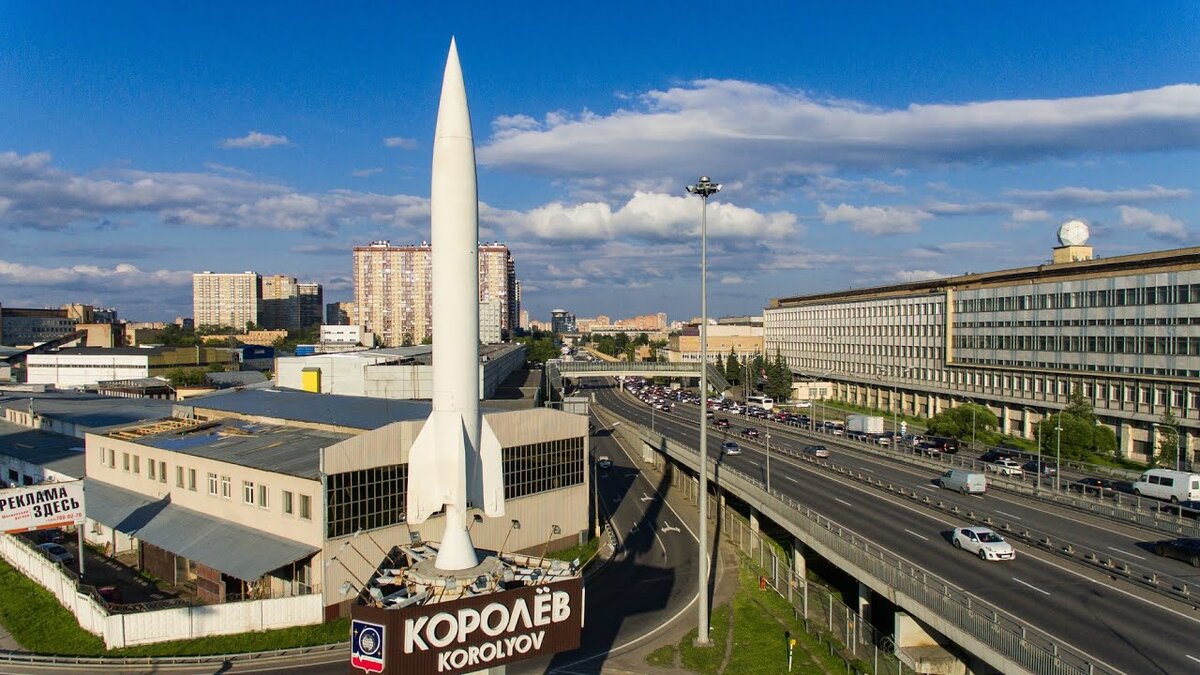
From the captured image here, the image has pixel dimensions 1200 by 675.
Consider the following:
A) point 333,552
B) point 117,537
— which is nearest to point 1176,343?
point 333,552

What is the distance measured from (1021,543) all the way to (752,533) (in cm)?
1556

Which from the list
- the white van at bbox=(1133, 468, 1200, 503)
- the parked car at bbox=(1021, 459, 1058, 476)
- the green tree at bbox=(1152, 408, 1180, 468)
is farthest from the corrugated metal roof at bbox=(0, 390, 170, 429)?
the green tree at bbox=(1152, 408, 1180, 468)

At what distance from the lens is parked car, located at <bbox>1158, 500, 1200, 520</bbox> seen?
47.0 m

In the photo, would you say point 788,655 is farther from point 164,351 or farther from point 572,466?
point 164,351

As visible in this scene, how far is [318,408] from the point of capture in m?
56.6

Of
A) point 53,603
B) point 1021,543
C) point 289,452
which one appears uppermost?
point 289,452

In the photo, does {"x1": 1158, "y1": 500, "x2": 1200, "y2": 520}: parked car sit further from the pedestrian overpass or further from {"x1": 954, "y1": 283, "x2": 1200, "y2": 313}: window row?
the pedestrian overpass

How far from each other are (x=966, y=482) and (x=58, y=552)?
56.0m

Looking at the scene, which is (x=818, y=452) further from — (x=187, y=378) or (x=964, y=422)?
(x=187, y=378)

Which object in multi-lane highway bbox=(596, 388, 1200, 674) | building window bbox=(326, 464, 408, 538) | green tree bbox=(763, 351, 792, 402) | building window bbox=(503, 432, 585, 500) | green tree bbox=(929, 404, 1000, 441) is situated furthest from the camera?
green tree bbox=(763, 351, 792, 402)

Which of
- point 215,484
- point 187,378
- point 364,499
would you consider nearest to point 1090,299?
point 364,499

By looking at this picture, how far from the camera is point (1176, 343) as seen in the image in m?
75.6

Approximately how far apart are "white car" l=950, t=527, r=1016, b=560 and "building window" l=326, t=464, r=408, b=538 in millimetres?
25848

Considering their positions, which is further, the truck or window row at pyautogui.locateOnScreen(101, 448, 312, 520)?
the truck
